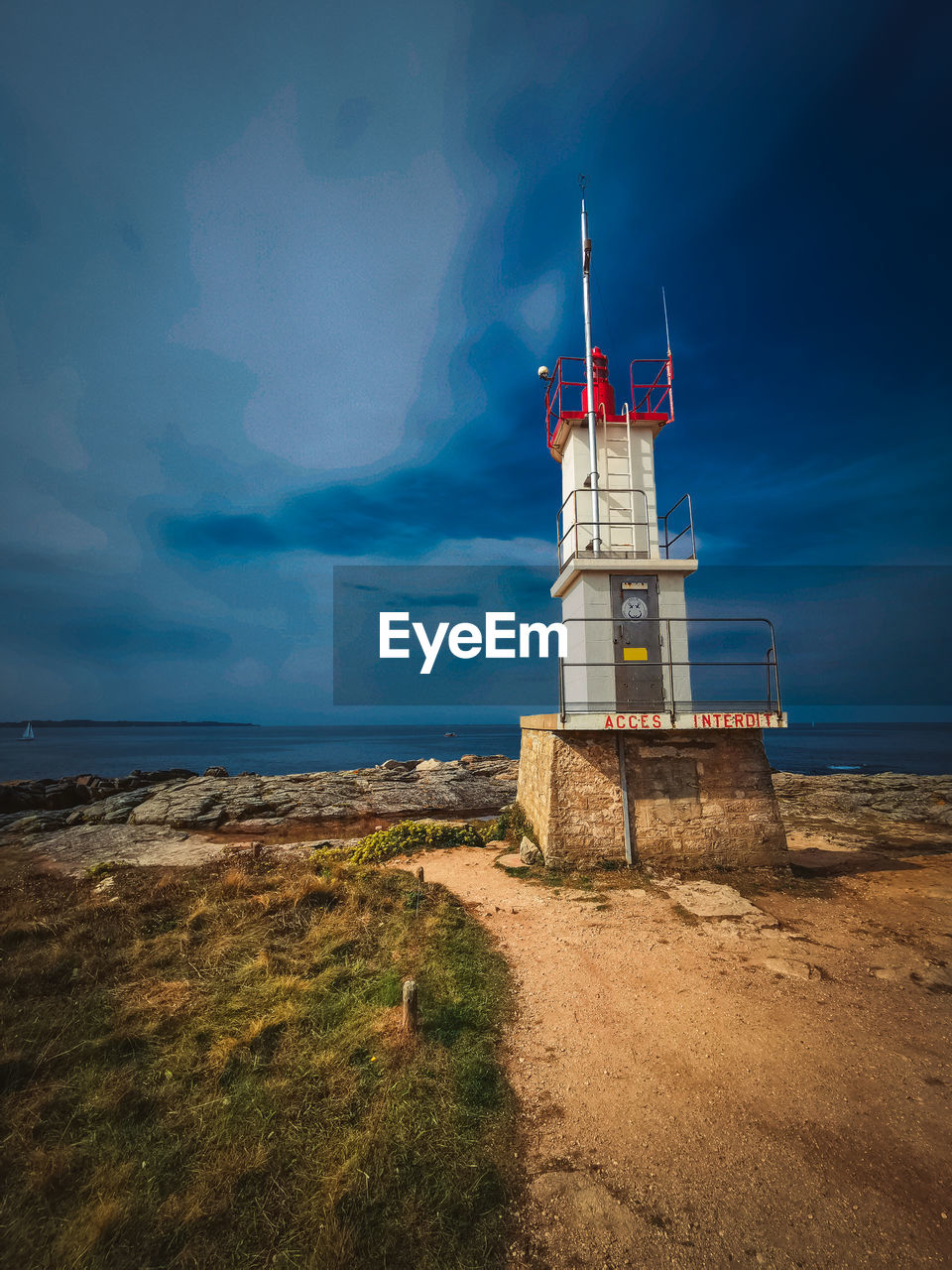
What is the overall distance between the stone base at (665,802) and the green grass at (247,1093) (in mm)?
3801

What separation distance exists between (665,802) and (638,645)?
3752 mm

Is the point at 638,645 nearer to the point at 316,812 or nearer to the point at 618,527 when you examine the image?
the point at 618,527

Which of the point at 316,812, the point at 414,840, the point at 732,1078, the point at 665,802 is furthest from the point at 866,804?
the point at 316,812

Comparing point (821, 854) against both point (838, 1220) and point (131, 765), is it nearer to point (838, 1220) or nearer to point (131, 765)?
point (838, 1220)

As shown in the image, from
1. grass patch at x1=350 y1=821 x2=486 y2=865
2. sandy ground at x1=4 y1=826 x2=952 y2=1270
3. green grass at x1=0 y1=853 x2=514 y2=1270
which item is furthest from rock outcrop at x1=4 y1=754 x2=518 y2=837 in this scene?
sandy ground at x1=4 y1=826 x2=952 y2=1270

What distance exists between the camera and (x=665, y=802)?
11484mm

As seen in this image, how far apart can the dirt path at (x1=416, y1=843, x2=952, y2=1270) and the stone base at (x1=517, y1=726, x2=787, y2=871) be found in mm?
1897

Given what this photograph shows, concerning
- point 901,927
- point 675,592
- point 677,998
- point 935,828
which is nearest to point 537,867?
point 677,998

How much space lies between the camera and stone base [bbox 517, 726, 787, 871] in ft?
37.3

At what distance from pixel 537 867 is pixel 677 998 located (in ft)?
16.8

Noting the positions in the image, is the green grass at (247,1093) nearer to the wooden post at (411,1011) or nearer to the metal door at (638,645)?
the wooden post at (411,1011)

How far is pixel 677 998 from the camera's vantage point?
6828 millimetres

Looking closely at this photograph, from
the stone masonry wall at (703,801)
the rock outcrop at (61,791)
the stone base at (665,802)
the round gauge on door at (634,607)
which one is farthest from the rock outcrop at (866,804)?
the rock outcrop at (61,791)

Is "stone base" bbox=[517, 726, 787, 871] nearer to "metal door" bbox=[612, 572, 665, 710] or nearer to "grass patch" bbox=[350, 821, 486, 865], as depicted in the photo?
"metal door" bbox=[612, 572, 665, 710]
